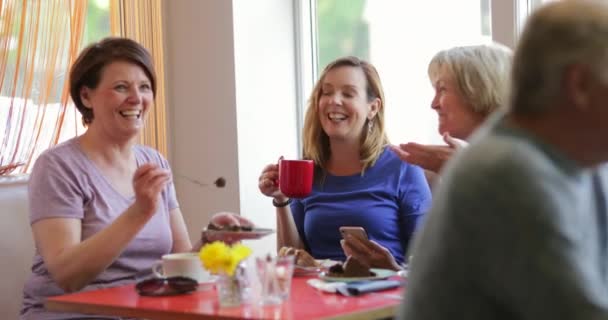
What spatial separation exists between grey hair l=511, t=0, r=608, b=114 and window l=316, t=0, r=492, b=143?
7.88ft

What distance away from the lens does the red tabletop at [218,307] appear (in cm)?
196

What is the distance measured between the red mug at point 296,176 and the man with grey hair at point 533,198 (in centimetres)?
160

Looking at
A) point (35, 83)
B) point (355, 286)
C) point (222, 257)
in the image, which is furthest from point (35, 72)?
point (355, 286)

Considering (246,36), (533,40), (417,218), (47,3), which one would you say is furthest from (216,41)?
(533,40)

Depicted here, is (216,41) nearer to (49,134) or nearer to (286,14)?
(286,14)

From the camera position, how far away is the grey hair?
→ 3.74 ft

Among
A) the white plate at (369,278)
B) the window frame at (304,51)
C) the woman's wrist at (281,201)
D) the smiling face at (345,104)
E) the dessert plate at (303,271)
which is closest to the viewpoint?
the white plate at (369,278)

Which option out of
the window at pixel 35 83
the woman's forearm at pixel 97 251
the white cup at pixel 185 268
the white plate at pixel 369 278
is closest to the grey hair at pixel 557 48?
the white plate at pixel 369 278

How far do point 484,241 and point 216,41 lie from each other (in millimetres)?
2925

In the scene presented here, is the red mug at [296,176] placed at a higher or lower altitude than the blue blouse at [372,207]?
higher

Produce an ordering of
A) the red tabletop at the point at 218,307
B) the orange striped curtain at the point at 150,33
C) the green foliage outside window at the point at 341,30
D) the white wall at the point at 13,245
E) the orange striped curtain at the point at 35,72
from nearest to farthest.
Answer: the red tabletop at the point at 218,307 < the white wall at the point at 13,245 < the orange striped curtain at the point at 35,72 < the orange striped curtain at the point at 150,33 < the green foliage outside window at the point at 341,30

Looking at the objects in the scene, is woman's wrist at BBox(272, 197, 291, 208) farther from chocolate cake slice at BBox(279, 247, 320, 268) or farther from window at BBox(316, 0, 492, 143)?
window at BBox(316, 0, 492, 143)

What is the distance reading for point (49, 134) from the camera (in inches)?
144

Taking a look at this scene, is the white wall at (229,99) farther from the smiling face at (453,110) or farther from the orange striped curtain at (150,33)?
the smiling face at (453,110)
